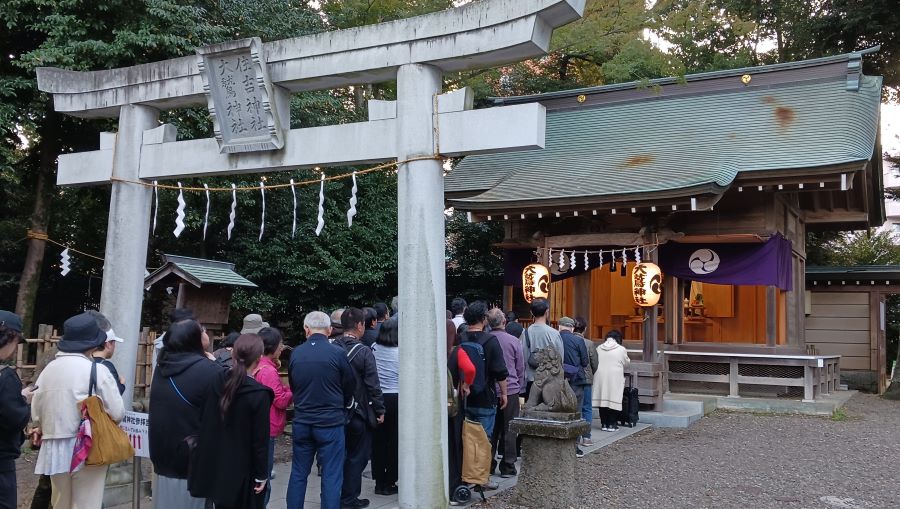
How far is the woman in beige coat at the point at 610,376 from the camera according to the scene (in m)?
9.91

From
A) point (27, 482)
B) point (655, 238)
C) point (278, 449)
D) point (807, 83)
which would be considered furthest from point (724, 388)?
point (27, 482)

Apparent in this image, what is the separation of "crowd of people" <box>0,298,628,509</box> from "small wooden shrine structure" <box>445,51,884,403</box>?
5.27 metres

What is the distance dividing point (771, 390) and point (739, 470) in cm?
543

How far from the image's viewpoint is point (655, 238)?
41.7 feet

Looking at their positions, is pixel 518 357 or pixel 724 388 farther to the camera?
pixel 724 388

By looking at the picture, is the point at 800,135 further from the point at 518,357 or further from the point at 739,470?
the point at 518,357

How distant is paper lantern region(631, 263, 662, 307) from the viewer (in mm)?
11859

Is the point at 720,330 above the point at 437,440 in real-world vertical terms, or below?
above

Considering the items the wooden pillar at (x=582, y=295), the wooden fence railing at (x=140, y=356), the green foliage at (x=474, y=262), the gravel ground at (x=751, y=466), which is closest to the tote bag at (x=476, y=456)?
the gravel ground at (x=751, y=466)

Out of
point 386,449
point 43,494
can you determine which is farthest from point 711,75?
point 43,494

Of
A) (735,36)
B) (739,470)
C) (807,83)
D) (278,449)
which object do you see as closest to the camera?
(739,470)

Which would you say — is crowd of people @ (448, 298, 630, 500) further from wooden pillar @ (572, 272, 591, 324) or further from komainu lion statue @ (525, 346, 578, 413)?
wooden pillar @ (572, 272, 591, 324)

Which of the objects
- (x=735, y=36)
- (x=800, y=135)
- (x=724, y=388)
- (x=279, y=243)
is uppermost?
(x=735, y=36)

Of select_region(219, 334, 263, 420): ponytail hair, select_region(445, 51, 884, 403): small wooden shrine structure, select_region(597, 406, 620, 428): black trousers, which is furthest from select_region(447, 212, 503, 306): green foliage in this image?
select_region(219, 334, 263, 420): ponytail hair
